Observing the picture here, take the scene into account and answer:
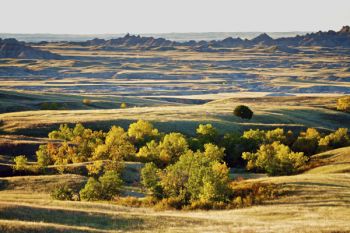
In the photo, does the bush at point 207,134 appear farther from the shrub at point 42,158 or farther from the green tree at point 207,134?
the shrub at point 42,158

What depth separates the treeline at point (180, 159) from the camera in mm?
51647

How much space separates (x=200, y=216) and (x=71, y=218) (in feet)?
32.6

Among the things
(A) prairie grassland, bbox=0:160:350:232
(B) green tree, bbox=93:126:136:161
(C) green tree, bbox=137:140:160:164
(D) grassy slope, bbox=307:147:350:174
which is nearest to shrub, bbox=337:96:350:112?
(D) grassy slope, bbox=307:147:350:174

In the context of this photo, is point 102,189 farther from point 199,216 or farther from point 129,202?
point 199,216

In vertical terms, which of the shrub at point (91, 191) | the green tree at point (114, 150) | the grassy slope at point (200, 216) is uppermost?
the grassy slope at point (200, 216)

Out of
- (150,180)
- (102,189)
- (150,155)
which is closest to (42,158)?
(150,155)

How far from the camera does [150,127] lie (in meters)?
97.2

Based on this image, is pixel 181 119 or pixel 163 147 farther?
pixel 181 119

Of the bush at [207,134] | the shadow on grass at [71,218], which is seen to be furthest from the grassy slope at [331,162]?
the shadow on grass at [71,218]

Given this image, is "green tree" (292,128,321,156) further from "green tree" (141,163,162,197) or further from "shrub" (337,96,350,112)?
"shrub" (337,96,350,112)

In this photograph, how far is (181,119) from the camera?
114062 mm

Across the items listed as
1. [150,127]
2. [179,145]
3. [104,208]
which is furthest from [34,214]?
[150,127]

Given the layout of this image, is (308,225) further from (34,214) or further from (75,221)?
(34,214)

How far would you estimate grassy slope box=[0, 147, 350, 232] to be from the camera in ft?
112
